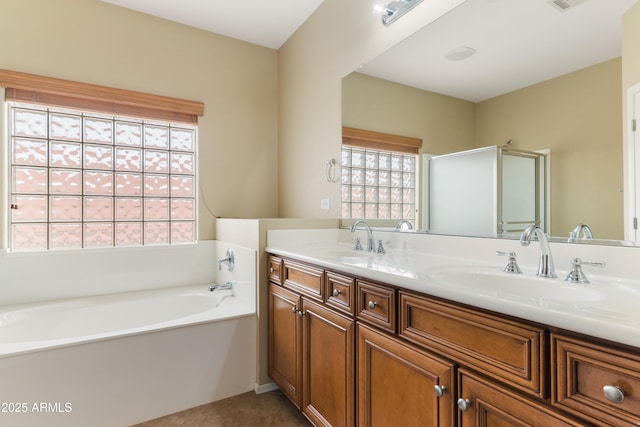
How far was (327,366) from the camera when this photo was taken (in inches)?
59.1

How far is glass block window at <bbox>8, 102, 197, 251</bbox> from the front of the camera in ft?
7.91

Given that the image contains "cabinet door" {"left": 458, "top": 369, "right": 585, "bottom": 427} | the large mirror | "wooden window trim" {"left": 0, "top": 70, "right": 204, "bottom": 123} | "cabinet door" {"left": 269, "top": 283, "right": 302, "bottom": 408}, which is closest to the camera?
"cabinet door" {"left": 458, "top": 369, "right": 585, "bottom": 427}

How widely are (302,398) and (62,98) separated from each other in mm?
2713

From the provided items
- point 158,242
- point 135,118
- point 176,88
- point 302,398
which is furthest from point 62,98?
point 302,398

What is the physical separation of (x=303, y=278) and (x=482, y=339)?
39.6 inches

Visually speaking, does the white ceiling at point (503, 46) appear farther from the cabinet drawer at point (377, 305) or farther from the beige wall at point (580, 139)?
the cabinet drawer at point (377, 305)

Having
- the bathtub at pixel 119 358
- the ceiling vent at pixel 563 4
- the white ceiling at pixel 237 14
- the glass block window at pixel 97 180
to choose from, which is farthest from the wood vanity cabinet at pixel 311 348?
the white ceiling at pixel 237 14

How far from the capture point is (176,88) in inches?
112

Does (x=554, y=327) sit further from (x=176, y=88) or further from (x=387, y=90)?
(x=176, y=88)

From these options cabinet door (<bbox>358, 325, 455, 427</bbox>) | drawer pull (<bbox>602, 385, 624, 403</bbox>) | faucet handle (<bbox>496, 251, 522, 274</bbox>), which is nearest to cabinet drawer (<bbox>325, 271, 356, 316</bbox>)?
cabinet door (<bbox>358, 325, 455, 427</bbox>)

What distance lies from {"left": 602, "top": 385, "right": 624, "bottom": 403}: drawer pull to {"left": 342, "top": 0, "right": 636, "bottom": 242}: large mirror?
689 mm

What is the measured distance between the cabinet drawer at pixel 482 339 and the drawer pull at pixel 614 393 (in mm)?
112

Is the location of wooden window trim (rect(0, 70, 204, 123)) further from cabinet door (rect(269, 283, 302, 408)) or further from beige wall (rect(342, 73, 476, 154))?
cabinet door (rect(269, 283, 302, 408))

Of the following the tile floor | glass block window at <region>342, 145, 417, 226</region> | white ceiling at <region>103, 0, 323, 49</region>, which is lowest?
the tile floor
